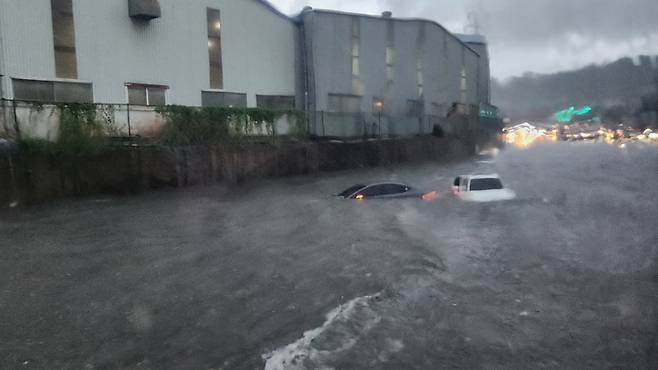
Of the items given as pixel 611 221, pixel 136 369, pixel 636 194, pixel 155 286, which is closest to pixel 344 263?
pixel 155 286

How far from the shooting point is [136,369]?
7.00 meters

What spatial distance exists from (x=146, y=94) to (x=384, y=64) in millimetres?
18901

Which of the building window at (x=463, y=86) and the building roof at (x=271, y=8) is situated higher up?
the building roof at (x=271, y=8)

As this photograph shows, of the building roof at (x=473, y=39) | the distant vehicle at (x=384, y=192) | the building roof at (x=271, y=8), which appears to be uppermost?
the building roof at (x=473, y=39)

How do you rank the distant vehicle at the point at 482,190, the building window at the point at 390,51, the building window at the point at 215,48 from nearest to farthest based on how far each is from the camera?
1. the distant vehicle at the point at 482,190
2. the building window at the point at 215,48
3. the building window at the point at 390,51

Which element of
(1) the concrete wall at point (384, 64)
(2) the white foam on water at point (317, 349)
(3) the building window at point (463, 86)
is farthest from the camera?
(3) the building window at point (463, 86)

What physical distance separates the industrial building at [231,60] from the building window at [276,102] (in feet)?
0.24

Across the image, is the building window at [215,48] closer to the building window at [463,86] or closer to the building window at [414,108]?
the building window at [414,108]

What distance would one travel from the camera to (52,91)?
910 inches

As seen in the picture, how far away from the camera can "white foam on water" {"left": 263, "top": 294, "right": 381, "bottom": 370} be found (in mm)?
7137

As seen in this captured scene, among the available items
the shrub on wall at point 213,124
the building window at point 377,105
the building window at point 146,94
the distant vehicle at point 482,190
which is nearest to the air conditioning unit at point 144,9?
the building window at point 146,94

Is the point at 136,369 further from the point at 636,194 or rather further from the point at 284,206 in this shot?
the point at 636,194

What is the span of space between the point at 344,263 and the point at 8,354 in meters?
6.61

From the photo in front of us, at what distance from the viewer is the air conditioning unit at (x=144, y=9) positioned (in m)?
24.9
